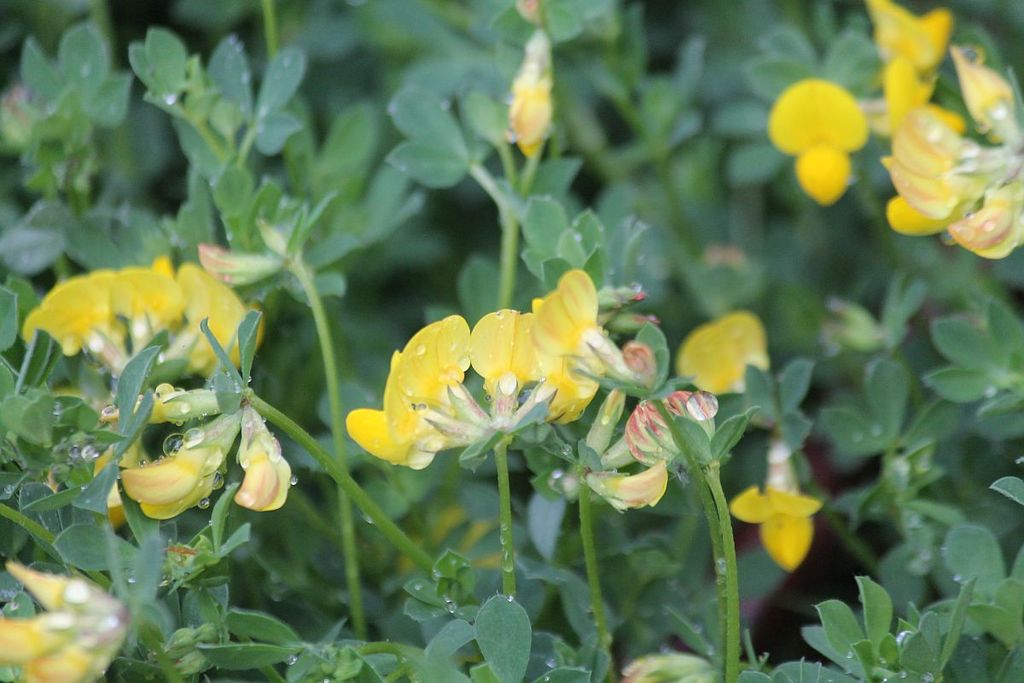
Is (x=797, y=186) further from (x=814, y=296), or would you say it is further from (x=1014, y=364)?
(x=1014, y=364)

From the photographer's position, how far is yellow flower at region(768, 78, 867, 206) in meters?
1.55

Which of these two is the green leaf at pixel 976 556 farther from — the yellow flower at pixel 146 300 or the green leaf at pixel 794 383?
the yellow flower at pixel 146 300

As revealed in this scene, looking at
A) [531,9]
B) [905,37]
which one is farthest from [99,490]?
[905,37]

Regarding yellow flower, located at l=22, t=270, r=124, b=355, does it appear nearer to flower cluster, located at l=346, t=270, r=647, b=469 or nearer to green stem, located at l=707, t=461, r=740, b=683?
flower cluster, located at l=346, t=270, r=647, b=469

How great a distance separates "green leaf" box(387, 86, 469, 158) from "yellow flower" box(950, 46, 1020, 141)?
0.62 metres

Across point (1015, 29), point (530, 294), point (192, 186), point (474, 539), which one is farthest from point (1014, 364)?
point (192, 186)

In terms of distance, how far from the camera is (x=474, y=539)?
1554mm

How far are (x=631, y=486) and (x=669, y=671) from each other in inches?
8.4

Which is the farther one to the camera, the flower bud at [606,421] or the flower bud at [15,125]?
the flower bud at [15,125]

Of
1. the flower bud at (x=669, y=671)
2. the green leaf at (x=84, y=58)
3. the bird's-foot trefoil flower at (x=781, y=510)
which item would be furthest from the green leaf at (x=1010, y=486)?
the green leaf at (x=84, y=58)

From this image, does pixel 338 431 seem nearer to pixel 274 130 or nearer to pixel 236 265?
pixel 236 265

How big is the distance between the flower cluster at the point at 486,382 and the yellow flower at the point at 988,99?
1.77ft

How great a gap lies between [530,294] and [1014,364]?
59 centimetres

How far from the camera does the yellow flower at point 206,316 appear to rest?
1276mm
